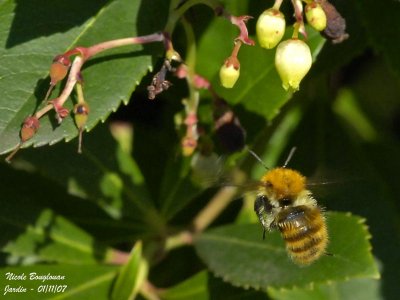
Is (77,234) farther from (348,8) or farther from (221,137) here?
(348,8)

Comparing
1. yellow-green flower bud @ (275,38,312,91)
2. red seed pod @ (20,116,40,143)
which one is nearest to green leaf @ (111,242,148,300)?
red seed pod @ (20,116,40,143)

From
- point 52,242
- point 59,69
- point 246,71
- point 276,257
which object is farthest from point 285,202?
point 52,242

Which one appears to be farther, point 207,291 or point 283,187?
point 207,291

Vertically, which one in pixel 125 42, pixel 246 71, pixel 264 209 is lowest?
pixel 264 209

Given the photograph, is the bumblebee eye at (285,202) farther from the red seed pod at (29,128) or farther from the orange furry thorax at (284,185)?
the red seed pod at (29,128)

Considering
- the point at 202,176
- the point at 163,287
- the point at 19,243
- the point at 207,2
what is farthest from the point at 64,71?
the point at 163,287

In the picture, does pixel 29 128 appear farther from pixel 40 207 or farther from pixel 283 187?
pixel 40 207
